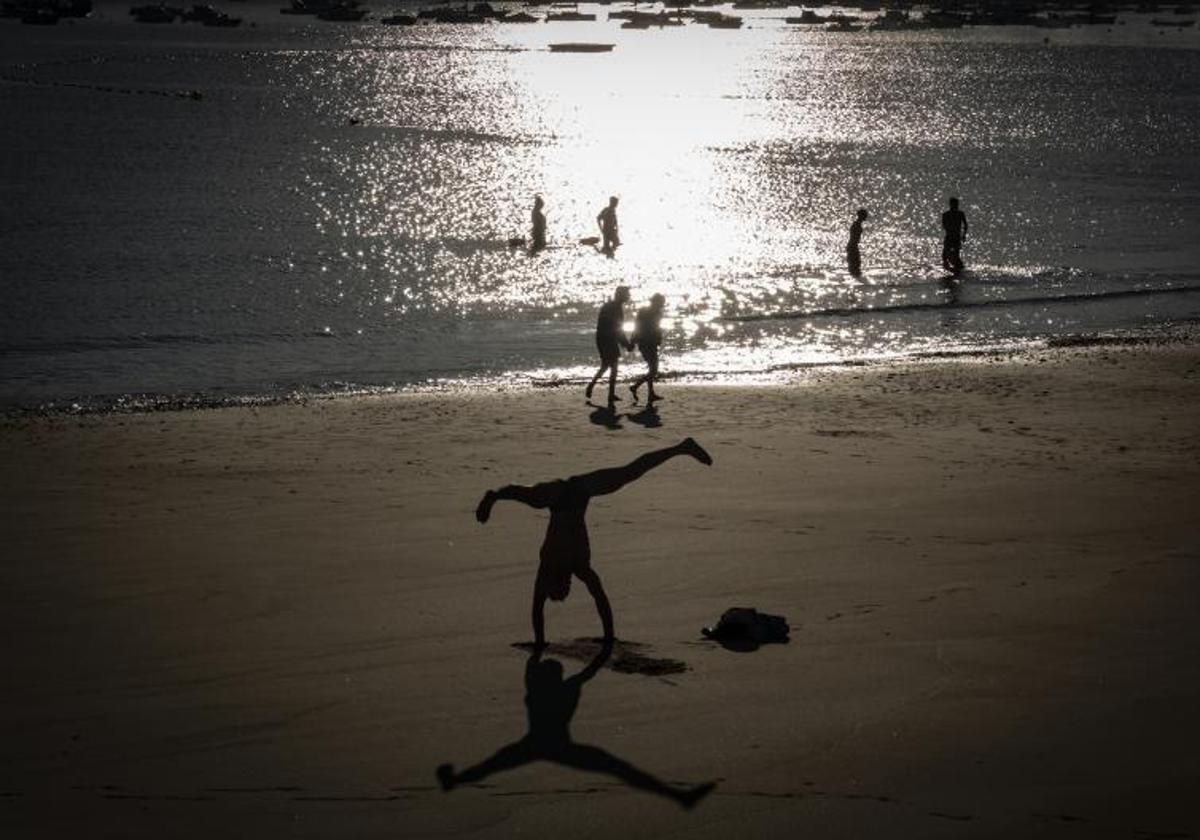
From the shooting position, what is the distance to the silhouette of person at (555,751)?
8938mm

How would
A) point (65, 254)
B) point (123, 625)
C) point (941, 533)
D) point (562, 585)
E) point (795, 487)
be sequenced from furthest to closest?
1. point (65, 254)
2. point (795, 487)
3. point (941, 533)
4. point (123, 625)
5. point (562, 585)

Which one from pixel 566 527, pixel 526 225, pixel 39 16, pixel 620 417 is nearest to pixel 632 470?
pixel 566 527

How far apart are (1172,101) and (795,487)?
303 feet

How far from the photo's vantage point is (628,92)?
389ft

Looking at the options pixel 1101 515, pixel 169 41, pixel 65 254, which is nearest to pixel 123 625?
pixel 1101 515

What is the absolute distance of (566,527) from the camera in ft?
34.8

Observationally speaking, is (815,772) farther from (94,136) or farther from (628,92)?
(628,92)

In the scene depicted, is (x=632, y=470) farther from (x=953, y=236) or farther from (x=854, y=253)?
(x=854, y=253)

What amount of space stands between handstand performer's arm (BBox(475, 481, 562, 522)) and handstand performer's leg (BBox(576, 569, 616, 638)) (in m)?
0.54

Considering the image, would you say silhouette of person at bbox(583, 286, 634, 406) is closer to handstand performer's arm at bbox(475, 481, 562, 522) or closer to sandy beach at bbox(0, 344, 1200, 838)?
sandy beach at bbox(0, 344, 1200, 838)

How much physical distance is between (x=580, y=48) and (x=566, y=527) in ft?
565

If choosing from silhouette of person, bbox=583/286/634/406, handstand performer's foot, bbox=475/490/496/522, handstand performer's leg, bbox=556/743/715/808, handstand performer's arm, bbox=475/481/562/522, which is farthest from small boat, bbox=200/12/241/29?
handstand performer's leg, bbox=556/743/715/808

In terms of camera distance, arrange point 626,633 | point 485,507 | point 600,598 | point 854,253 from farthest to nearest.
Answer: point 854,253
point 626,633
point 600,598
point 485,507

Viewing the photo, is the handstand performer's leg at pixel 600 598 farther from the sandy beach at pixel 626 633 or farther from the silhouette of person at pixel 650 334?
the silhouette of person at pixel 650 334
